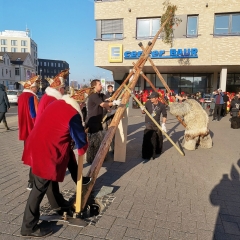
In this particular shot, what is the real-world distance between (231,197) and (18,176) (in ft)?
12.9

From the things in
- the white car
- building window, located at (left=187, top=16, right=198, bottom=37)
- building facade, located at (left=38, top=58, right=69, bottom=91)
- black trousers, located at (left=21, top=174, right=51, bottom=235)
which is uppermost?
building facade, located at (left=38, top=58, right=69, bottom=91)

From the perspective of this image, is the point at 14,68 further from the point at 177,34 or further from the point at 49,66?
the point at 177,34

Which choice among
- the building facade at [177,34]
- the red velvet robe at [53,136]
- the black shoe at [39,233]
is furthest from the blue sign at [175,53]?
the black shoe at [39,233]

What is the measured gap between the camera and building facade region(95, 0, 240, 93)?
15.7 m

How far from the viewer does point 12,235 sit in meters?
2.62

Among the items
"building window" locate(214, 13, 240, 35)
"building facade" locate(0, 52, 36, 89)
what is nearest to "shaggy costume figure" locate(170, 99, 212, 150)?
"building window" locate(214, 13, 240, 35)

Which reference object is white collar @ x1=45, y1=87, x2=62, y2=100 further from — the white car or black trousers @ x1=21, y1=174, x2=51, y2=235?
the white car

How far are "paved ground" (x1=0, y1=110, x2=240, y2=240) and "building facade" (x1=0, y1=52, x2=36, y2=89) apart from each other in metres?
55.1

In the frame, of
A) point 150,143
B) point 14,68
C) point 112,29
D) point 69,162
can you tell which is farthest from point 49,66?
point 69,162

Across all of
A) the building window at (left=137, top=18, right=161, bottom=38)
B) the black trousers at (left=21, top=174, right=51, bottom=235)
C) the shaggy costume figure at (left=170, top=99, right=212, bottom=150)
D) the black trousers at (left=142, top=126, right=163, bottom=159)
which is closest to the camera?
the black trousers at (left=21, top=174, right=51, bottom=235)

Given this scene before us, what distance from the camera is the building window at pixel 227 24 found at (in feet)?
51.5

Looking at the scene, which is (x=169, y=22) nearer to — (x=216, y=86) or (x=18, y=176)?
(x=18, y=176)

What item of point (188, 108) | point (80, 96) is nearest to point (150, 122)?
point (188, 108)

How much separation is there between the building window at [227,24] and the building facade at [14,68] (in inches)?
1903
